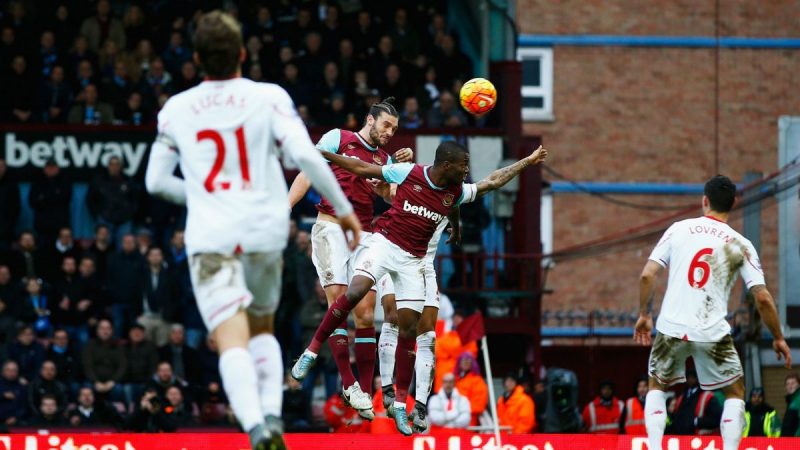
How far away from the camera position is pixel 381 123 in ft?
46.3

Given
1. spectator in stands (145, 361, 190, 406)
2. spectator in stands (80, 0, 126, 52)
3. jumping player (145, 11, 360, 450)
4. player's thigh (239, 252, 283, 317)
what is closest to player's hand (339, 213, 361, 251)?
jumping player (145, 11, 360, 450)

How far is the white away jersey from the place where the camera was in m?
12.8

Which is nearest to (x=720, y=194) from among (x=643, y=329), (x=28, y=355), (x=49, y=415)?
(x=643, y=329)

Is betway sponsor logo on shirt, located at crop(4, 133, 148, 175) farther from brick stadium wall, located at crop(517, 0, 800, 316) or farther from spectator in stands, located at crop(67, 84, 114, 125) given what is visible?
brick stadium wall, located at crop(517, 0, 800, 316)

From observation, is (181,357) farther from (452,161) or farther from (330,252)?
(452,161)

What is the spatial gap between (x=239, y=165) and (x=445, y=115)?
15.7 metres

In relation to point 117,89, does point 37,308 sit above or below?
below

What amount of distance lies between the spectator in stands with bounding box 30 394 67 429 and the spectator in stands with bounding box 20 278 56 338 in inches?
77.2

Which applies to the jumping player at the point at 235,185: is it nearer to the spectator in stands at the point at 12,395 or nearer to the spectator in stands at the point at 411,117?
the spectator in stands at the point at 12,395

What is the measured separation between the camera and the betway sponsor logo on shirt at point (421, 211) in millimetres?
13672

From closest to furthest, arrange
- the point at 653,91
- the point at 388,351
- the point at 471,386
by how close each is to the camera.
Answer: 1. the point at 388,351
2. the point at 471,386
3. the point at 653,91

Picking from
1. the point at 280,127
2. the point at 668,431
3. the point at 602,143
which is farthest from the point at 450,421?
the point at 602,143

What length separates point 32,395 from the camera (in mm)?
21109

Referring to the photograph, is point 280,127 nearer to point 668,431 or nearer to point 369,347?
point 369,347
